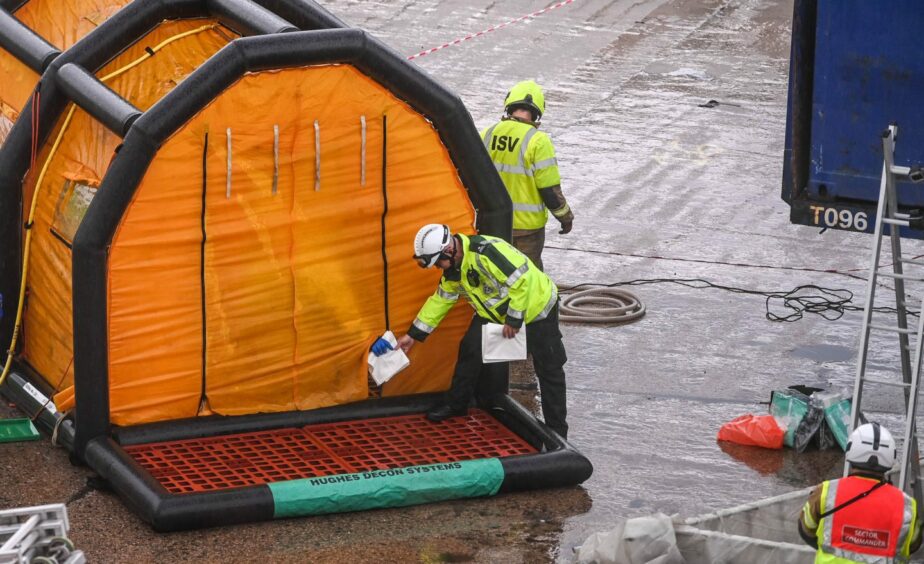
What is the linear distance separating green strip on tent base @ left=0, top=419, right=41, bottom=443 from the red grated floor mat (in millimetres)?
803

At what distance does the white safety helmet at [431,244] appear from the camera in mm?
9500

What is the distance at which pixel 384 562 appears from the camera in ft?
28.4

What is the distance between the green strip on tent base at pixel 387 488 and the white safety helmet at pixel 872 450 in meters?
2.59

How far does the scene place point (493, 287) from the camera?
973cm

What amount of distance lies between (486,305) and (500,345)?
0.81ft

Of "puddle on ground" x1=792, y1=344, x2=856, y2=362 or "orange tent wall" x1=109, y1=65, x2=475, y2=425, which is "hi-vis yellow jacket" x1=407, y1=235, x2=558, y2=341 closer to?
"orange tent wall" x1=109, y1=65, x2=475, y2=425

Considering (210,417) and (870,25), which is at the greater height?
(870,25)

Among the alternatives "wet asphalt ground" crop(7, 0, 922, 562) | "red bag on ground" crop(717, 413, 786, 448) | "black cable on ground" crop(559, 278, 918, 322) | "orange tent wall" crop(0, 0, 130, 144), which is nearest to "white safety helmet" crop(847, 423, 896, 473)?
"wet asphalt ground" crop(7, 0, 922, 562)

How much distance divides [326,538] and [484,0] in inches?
555

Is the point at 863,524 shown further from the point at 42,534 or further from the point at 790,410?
the point at 42,534

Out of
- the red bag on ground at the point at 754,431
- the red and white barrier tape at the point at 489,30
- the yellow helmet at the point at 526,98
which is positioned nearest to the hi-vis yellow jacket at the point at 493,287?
the red bag on ground at the point at 754,431

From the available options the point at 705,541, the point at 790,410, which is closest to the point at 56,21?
the point at 790,410

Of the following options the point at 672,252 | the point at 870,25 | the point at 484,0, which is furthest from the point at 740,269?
the point at 484,0

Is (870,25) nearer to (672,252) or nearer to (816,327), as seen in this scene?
(816,327)
